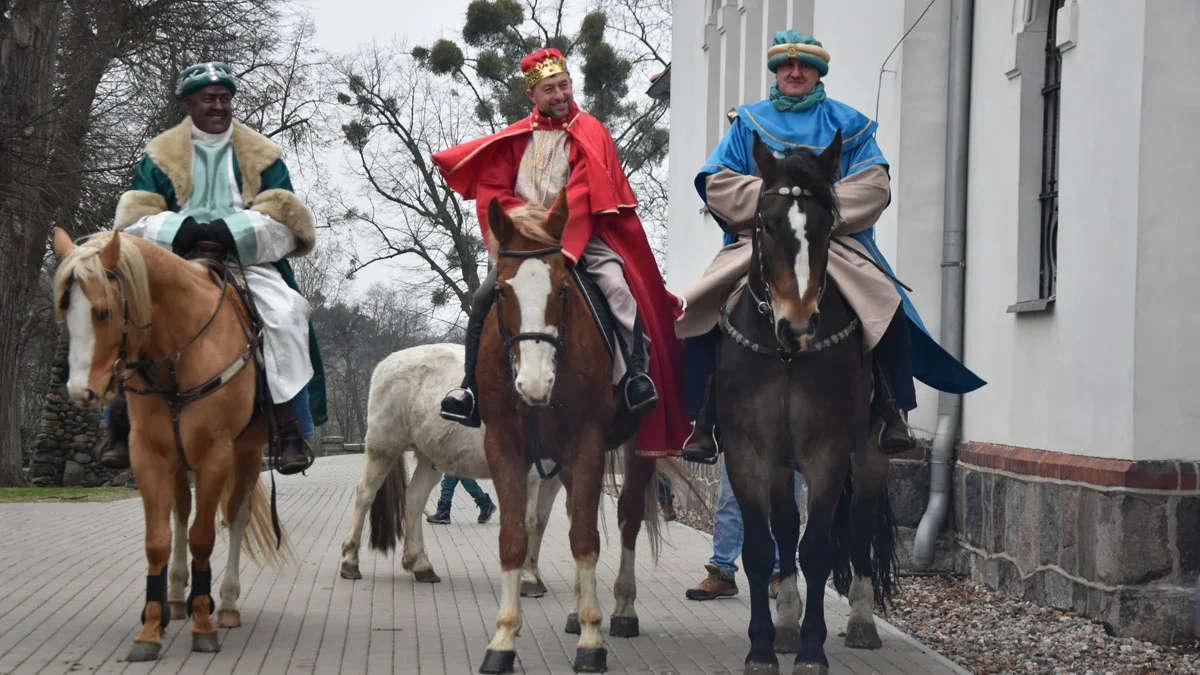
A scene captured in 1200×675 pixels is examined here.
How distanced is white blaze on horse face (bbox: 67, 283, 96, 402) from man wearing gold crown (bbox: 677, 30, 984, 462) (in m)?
2.71

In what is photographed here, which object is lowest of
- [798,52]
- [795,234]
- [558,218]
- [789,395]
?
[789,395]

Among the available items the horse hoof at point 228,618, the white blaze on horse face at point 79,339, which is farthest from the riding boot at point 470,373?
the horse hoof at point 228,618

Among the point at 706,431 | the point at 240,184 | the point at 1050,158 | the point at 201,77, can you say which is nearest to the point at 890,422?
the point at 706,431

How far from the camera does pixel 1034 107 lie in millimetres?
9695

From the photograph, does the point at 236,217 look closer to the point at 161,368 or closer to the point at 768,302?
the point at 161,368

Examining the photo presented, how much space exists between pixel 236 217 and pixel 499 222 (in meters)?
1.90

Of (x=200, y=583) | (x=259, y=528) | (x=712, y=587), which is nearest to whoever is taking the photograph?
(x=200, y=583)

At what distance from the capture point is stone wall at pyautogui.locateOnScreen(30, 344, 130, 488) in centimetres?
2516

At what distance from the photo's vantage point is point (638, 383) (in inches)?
272

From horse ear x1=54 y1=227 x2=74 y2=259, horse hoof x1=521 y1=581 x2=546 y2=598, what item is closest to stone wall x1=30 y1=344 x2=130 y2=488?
horse hoof x1=521 y1=581 x2=546 y2=598

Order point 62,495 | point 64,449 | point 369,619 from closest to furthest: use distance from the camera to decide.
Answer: point 369,619
point 62,495
point 64,449

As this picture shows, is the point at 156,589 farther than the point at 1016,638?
No

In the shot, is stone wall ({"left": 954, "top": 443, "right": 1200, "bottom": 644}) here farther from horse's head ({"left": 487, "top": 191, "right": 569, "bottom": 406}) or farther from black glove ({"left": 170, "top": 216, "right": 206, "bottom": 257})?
black glove ({"left": 170, "top": 216, "right": 206, "bottom": 257})

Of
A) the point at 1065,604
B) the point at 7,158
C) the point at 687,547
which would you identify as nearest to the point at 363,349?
the point at 7,158
